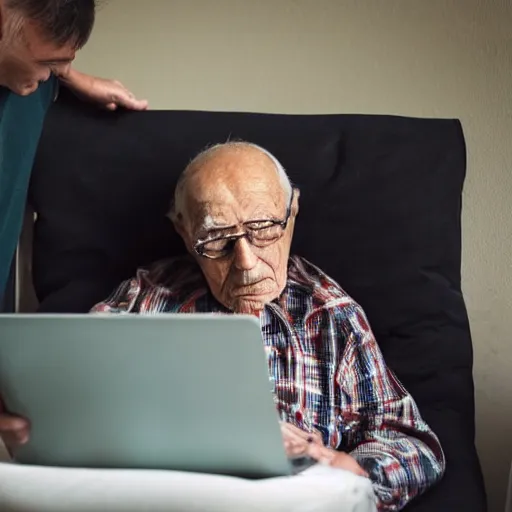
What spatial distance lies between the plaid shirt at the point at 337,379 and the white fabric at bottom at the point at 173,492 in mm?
349

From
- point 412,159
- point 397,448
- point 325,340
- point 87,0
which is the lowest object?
point 397,448

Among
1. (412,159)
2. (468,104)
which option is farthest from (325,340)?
(468,104)

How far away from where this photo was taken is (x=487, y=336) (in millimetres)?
1852

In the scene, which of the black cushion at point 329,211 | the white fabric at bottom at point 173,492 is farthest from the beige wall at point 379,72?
the white fabric at bottom at point 173,492

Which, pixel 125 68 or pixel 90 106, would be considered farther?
pixel 125 68

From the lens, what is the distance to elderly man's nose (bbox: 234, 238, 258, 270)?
1451 mm

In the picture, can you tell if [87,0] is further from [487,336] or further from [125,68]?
[487,336]

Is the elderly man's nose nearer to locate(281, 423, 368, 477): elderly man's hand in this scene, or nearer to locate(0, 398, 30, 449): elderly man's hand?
locate(281, 423, 368, 477): elderly man's hand

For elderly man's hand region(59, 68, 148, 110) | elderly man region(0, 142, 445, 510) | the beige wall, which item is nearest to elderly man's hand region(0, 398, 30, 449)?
elderly man region(0, 142, 445, 510)

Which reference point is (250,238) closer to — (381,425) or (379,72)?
(381,425)

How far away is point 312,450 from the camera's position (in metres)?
1.20

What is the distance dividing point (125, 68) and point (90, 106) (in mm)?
240

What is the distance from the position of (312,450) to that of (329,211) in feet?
1.82

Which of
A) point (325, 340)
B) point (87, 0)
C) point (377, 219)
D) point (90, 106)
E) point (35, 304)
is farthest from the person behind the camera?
point (35, 304)
